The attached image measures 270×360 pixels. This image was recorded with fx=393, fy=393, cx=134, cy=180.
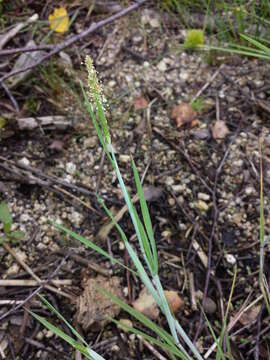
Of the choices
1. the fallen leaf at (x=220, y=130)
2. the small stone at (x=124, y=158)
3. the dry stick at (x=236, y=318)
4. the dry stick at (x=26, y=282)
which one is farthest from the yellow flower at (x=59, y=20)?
the dry stick at (x=236, y=318)

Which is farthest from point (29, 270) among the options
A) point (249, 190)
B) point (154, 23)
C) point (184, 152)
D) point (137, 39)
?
point (154, 23)

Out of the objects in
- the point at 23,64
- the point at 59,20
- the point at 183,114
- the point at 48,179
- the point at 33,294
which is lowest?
the point at 33,294

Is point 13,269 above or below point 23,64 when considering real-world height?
below

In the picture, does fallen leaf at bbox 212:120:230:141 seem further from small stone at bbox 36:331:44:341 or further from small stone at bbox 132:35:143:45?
small stone at bbox 36:331:44:341

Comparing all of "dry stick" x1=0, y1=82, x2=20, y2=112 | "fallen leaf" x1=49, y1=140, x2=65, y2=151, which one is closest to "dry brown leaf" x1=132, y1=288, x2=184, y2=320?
"fallen leaf" x1=49, y1=140, x2=65, y2=151

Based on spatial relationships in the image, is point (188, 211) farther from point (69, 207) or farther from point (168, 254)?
point (69, 207)

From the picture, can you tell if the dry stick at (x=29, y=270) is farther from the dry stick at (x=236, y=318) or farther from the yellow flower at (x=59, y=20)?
the yellow flower at (x=59, y=20)

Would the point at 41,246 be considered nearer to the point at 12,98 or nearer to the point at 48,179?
the point at 48,179
